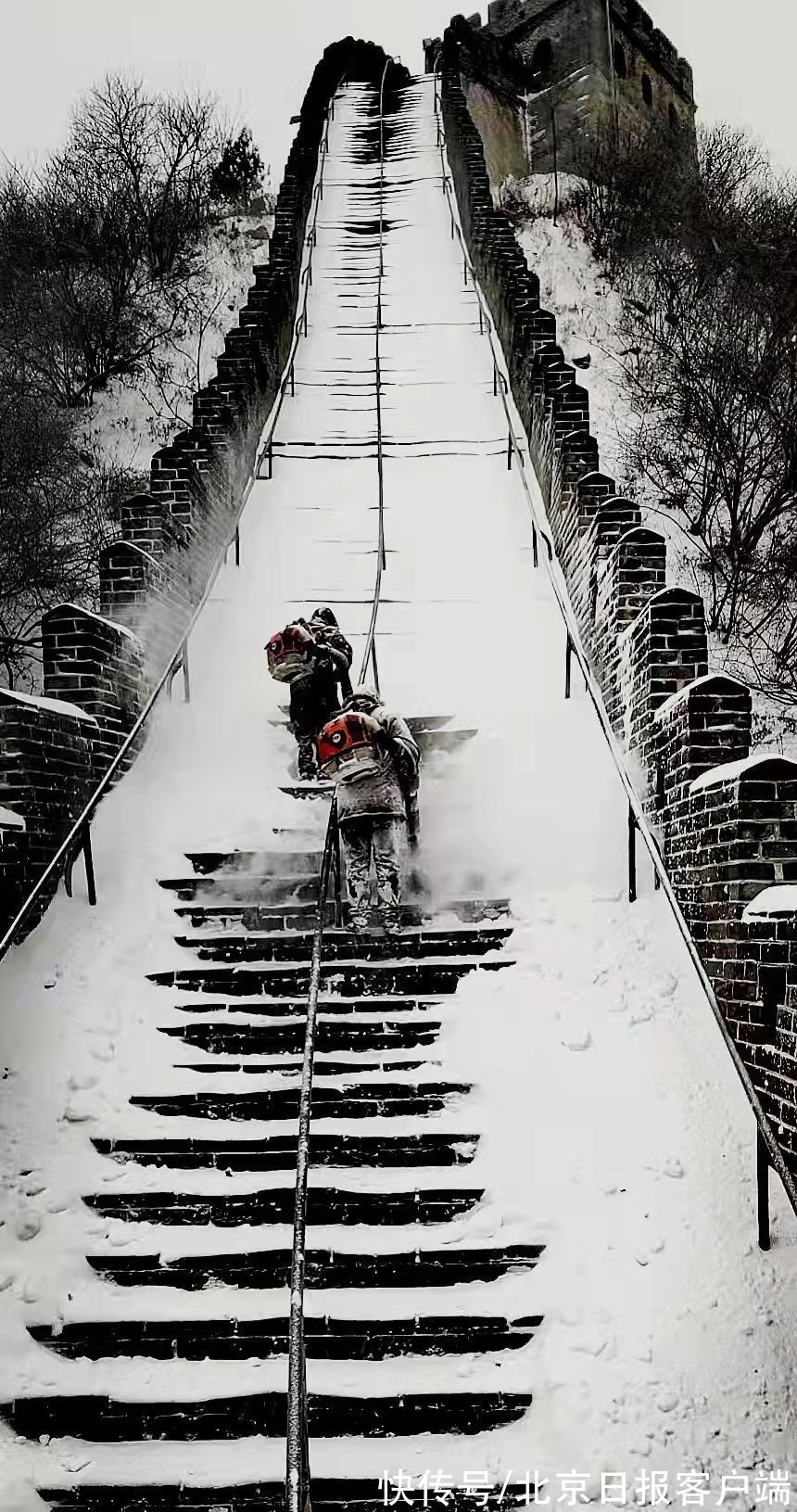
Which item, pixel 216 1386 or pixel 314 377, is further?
pixel 314 377

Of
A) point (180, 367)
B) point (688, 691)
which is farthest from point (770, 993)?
point (180, 367)

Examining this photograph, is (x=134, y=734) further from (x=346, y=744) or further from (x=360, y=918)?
(x=360, y=918)

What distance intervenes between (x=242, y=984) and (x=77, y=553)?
987 centimetres

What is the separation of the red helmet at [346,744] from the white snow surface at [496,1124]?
32.0 inches

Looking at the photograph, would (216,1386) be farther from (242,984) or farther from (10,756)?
(10,756)

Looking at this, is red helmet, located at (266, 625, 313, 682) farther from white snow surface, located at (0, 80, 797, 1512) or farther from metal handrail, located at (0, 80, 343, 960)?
metal handrail, located at (0, 80, 343, 960)

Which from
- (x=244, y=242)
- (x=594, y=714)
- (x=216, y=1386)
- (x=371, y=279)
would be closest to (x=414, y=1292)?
(x=216, y=1386)

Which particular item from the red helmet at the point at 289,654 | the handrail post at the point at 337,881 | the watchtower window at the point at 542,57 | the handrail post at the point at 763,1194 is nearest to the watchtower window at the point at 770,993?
the handrail post at the point at 763,1194

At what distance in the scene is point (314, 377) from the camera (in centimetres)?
1557

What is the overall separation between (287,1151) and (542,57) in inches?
1397

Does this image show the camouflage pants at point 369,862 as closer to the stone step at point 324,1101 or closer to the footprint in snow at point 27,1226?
the stone step at point 324,1101

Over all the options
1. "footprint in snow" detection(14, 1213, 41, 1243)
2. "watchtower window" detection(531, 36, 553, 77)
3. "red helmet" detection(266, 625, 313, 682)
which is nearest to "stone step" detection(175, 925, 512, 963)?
"footprint in snow" detection(14, 1213, 41, 1243)

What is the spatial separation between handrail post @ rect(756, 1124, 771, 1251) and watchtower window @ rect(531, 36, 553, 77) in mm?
35128

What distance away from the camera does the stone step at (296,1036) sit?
604cm
